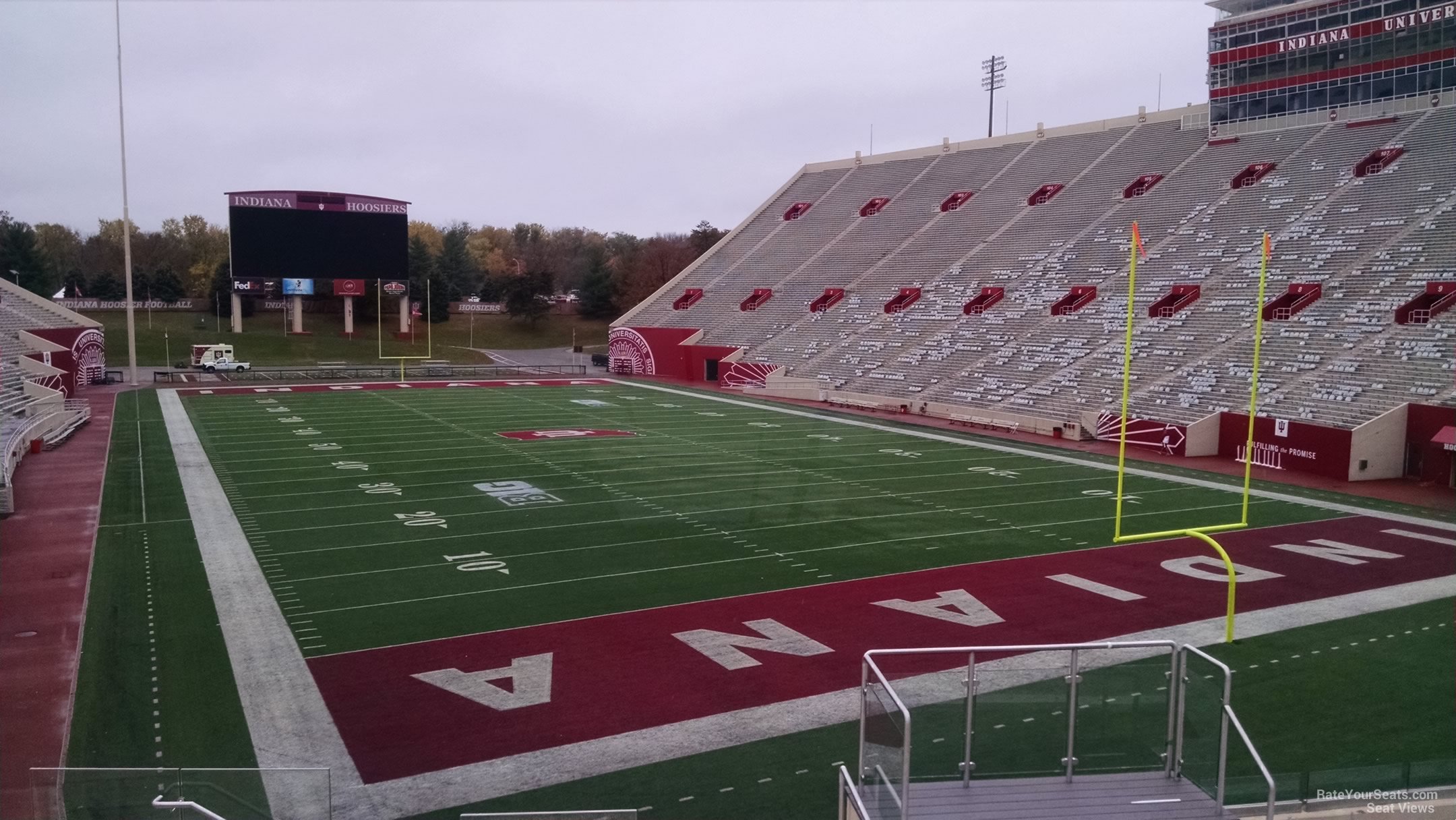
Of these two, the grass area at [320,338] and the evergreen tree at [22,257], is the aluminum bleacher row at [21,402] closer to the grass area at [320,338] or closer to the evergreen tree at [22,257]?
the grass area at [320,338]

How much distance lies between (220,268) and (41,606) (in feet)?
182

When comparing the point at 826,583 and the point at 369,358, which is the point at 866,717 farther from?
the point at 369,358

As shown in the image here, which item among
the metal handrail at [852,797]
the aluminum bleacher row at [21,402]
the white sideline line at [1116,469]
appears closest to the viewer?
the metal handrail at [852,797]

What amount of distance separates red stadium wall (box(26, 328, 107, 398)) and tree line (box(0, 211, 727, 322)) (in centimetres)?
2286

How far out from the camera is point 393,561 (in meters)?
13.8

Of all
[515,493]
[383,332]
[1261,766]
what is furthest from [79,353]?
[1261,766]

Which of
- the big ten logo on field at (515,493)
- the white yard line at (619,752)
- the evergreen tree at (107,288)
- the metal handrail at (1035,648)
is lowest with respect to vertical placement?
the white yard line at (619,752)

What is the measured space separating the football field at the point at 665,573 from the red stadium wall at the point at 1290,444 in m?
2.95

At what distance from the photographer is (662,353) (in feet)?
149

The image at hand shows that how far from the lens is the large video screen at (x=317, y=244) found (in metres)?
47.0

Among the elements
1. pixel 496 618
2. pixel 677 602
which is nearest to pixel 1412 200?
pixel 677 602

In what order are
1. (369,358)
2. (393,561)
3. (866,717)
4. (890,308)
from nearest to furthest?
(866,717), (393,561), (890,308), (369,358)

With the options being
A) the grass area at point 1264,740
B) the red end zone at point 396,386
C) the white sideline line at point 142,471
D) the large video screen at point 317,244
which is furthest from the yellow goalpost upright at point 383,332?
the grass area at point 1264,740

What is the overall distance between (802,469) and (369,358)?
37509 mm
